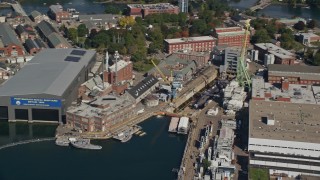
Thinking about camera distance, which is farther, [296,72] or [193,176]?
[296,72]

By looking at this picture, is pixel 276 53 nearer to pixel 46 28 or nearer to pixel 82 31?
pixel 82 31

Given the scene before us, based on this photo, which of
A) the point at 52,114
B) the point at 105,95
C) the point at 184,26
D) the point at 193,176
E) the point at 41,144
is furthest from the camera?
the point at 184,26

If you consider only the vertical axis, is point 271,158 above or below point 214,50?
below

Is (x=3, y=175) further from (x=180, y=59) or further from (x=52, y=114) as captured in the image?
(x=180, y=59)

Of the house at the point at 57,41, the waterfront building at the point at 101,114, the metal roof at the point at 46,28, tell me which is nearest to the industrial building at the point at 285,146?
the waterfront building at the point at 101,114

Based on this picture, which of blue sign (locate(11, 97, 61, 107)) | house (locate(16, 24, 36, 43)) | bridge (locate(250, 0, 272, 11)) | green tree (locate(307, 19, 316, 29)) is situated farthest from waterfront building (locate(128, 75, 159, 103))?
bridge (locate(250, 0, 272, 11))

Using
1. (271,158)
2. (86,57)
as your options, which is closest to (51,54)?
(86,57)

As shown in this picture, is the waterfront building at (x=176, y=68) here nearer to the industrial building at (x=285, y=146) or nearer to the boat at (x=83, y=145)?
the boat at (x=83, y=145)

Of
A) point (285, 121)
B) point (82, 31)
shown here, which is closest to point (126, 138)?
point (285, 121)
